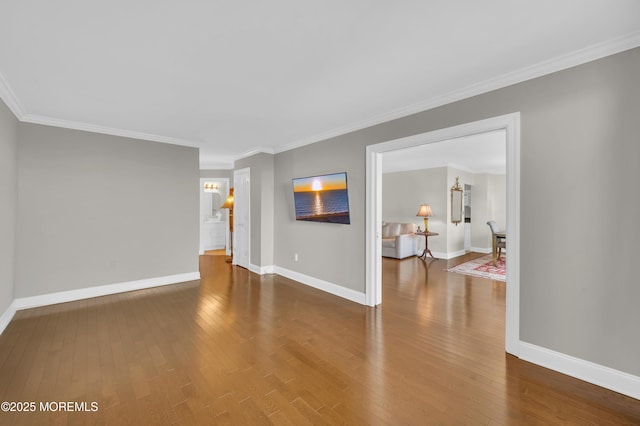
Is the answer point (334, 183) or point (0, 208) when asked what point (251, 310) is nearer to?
point (334, 183)

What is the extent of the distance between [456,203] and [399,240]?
2.19 metres

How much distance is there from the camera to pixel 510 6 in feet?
5.43

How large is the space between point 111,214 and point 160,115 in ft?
6.14

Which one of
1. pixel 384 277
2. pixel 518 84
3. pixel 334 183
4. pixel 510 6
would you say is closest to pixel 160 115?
pixel 334 183

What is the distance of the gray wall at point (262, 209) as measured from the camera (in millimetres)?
5434

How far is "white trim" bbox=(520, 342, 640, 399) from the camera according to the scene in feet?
6.41

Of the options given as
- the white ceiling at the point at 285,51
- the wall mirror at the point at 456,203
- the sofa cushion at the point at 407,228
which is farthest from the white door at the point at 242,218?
the wall mirror at the point at 456,203

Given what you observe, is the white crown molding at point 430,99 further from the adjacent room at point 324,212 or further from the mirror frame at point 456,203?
the mirror frame at point 456,203

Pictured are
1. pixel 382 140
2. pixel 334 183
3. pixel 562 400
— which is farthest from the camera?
pixel 334 183

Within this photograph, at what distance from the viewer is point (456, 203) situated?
7684mm

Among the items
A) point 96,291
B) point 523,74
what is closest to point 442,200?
point 523,74

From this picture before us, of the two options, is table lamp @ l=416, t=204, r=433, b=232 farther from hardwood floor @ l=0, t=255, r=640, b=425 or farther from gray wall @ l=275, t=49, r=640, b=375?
gray wall @ l=275, t=49, r=640, b=375

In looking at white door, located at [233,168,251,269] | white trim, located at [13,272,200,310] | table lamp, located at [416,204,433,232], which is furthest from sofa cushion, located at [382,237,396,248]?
white trim, located at [13,272,200,310]

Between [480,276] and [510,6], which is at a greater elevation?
[510,6]
